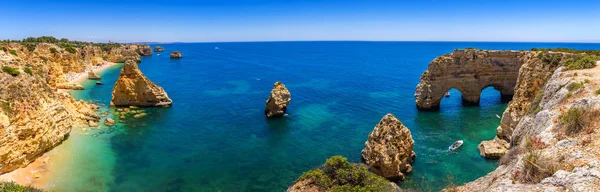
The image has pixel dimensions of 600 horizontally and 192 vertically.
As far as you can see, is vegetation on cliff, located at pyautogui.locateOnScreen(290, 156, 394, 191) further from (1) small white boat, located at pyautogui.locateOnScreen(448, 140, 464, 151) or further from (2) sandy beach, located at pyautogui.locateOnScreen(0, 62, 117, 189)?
(2) sandy beach, located at pyautogui.locateOnScreen(0, 62, 117, 189)

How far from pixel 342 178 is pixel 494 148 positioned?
1983 cm

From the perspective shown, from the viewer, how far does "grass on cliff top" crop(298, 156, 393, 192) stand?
19.4m

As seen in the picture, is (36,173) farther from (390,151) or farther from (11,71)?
(390,151)

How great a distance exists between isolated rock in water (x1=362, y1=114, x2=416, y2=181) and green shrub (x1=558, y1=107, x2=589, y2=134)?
1429cm

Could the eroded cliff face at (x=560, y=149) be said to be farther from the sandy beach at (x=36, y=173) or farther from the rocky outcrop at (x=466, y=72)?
the sandy beach at (x=36, y=173)

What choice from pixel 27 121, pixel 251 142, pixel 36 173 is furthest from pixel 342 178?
pixel 27 121

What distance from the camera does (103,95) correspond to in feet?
203

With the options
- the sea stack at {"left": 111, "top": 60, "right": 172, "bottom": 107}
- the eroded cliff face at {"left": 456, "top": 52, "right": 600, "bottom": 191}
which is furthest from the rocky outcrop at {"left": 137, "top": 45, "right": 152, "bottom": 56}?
the eroded cliff face at {"left": 456, "top": 52, "right": 600, "bottom": 191}

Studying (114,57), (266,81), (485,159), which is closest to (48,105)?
(485,159)

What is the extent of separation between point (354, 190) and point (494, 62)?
140ft

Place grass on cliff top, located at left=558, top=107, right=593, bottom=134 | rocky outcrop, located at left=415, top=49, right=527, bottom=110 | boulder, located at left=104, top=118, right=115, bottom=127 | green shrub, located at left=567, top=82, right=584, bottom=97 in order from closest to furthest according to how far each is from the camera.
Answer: grass on cliff top, located at left=558, top=107, right=593, bottom=134
green shrub, located at left=567, top=82, right=584, bottom=97
boulder, located at left=104, top=118, right=115, bottom=127
rocky outcrop, located at left=415, top=49, right=527, bottom=110

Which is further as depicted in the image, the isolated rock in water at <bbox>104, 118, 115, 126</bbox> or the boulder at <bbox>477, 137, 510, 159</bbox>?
the isolated rock in water at <bbox>104, 118, 115, 126</bbox>

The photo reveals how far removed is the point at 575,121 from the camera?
12.7 meters

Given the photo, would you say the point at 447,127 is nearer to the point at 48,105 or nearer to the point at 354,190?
the point at 354,190
